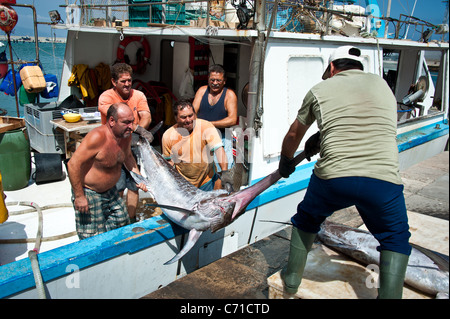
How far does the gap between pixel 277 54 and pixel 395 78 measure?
22.2 ft

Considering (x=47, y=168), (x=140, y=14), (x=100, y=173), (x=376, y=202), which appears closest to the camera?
(x=376, y=202)

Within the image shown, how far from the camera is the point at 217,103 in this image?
14.9 ft

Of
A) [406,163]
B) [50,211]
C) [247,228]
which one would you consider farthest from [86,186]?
[406,163]

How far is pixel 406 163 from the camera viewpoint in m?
7.64

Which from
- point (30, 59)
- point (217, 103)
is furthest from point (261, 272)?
point (30, 59)

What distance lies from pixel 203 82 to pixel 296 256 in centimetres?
520

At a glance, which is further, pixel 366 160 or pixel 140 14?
pixel 140 14

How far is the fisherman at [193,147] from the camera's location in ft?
12.4

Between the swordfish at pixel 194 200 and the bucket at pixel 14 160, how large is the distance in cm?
235

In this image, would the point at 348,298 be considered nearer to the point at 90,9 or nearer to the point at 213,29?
the point at 213,29

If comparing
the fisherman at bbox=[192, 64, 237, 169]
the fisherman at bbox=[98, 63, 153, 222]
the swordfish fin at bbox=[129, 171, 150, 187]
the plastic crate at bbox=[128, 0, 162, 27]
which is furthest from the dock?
the plastic crate at bbox=[128, 0, 162, 27]

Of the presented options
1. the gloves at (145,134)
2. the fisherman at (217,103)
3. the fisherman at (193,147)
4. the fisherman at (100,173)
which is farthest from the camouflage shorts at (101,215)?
the fisherman at (217,103)

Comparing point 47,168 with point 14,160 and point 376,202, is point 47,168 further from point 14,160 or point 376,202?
point 376,202

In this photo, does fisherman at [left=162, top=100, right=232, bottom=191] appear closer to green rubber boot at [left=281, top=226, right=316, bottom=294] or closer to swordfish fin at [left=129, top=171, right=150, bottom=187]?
swordfish fin at [left=129, top=171, right=150, bottom=187]
